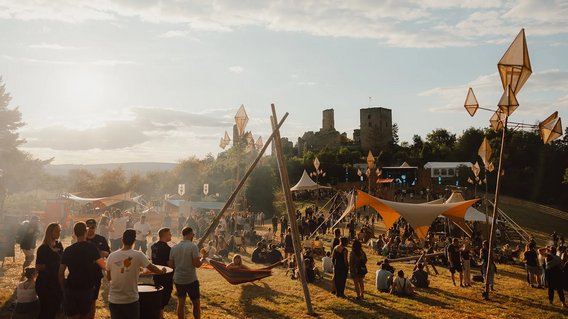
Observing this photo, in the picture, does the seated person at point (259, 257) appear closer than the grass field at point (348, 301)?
No

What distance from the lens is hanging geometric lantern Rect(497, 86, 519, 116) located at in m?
10.5

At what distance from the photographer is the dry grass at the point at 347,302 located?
957 cm

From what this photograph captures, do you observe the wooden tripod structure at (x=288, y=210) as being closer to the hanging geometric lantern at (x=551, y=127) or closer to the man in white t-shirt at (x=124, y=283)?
the man in white t-shirt at (x=124, y=283)

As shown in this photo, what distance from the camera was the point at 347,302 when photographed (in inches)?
416

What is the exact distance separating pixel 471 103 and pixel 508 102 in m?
2.06

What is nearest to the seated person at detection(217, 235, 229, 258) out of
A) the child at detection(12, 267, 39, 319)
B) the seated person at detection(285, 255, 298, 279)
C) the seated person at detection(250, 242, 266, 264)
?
the seated person at detection(250, 242, 266, 264)

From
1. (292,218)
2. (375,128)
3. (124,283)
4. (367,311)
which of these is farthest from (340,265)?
(375,128)

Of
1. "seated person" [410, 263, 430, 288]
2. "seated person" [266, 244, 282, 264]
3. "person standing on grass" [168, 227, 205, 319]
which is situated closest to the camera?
"person standing on grass" [168, 227, 205, 319]

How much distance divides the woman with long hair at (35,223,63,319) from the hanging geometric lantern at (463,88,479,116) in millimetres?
11260

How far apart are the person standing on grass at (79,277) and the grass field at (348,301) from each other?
2.91 meters

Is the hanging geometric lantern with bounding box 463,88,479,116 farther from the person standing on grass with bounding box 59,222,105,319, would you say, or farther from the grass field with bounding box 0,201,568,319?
the person standing on grass with bounding box 59,222,105,319

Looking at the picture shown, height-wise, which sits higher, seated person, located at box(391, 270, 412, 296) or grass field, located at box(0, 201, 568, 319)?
seated person, located at box(391, 270, 412, 296)

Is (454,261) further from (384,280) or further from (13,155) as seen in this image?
(13,155)

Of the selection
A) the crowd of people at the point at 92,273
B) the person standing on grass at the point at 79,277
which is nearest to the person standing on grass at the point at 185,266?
the crowd of people at the point at 92,273
